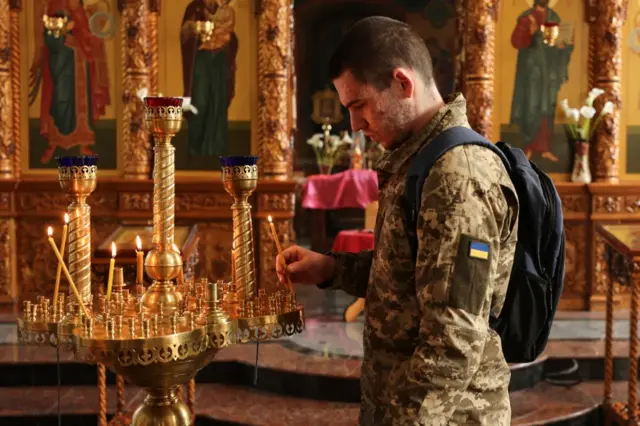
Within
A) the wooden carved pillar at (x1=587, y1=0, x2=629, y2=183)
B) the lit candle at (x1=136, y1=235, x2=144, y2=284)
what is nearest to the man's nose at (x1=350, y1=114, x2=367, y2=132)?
the lit candle at (x1=136, y1=235, x2=144, y2=284)

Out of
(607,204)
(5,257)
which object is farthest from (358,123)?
(5,257)

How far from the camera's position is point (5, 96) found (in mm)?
8312

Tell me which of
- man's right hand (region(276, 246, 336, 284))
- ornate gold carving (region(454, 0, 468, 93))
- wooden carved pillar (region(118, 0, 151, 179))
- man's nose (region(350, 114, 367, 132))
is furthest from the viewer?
ornate gold carving (region(454, 0, 468, 93))

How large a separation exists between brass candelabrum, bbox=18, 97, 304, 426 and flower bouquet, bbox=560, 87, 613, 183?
640 cm

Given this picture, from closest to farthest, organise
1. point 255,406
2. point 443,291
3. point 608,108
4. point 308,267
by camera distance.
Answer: point 443,291 → point 308,267 → point 255,406 → point 608,108

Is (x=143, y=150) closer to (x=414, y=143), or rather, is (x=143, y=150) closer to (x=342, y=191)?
(x=342, y=191)

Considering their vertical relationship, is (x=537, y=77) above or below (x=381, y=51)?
above

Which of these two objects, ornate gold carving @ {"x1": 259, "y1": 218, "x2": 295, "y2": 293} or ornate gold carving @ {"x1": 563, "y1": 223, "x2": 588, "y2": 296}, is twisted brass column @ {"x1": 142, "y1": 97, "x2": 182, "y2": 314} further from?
ornate gold carving @ {"x1": 563, "y1": 223, "x2": 588, "y2": 296}

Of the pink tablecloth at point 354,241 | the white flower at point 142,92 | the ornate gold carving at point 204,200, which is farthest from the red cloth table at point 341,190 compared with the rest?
the white flower at point 142,92

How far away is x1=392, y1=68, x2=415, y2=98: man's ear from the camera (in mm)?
1979

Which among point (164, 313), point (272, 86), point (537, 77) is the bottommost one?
point (164, 313)

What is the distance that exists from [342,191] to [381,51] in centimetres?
729

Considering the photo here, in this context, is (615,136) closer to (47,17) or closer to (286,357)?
(286,357)

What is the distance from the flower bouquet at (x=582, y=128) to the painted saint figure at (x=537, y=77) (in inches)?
7.7
